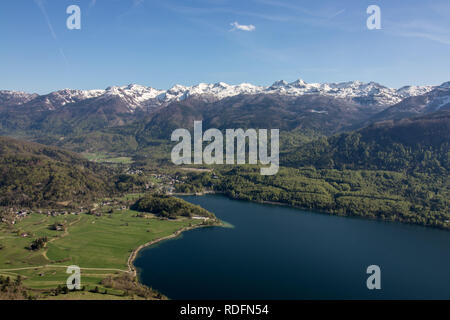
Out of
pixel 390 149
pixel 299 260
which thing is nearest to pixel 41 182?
pixel 299 260

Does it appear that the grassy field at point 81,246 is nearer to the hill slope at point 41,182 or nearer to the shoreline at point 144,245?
the shoreline at point 144,245

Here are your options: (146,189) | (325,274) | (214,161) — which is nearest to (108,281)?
(325,274)

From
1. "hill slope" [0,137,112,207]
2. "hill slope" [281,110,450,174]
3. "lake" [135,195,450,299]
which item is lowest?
"lake" [135,195,450,299]

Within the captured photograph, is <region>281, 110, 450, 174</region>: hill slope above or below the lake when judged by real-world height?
above

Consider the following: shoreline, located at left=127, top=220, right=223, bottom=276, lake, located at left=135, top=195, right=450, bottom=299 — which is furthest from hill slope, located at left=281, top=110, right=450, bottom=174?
shoreline, located at left=127, top=220, right=223, bottom=276

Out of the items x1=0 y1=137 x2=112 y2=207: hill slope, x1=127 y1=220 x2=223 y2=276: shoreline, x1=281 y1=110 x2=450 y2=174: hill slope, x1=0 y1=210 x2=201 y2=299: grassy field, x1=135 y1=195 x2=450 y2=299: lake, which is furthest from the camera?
x1=281 y1=110 x2=450 y2=174: hill slope

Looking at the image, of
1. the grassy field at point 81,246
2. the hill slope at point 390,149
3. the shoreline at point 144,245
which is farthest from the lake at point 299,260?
the hill slope at point 390,149

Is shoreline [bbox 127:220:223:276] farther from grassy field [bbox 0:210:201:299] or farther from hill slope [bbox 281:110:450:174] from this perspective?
hill slope [bbox 281:110:450:174]

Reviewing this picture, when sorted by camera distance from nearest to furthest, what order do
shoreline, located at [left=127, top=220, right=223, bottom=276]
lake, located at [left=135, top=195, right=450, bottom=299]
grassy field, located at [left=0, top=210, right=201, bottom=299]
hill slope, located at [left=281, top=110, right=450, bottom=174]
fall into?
lake, located at [left=135, top=195, right=450, bottom=299] < grassy field, located at [left=0, top=210, right=201, bottom=299] < shoreline, located at [left=127, top=220, right=223, bottom=276] < hill slope, located at [left=281, top=110, right=450, bottom=174]
